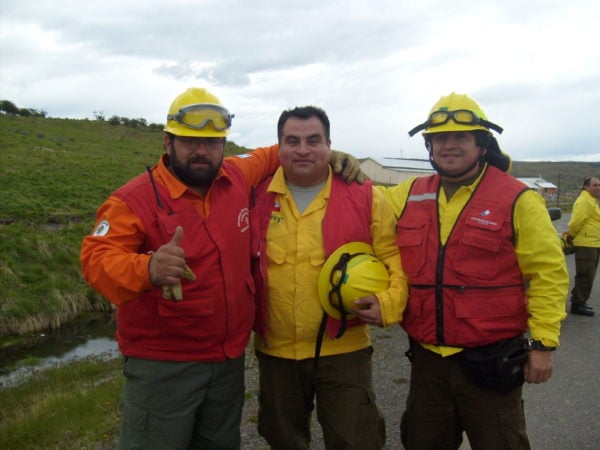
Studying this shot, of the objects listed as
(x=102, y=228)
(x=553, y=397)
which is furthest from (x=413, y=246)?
(x=553, y=397)

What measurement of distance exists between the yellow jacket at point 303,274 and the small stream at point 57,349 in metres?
7.39

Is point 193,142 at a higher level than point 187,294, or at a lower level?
higher

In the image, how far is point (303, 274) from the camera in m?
3.46

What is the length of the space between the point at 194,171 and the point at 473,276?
Answer: 6.33ft

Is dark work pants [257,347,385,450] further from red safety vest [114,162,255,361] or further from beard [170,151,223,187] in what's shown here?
beard [170,151,223,187]

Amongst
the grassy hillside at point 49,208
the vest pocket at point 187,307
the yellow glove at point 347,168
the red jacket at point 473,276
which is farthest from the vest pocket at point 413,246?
the grassy hillside at point 49,208

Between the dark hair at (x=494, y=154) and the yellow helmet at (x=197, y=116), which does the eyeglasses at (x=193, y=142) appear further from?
the dark hair at (x=494, y=154)

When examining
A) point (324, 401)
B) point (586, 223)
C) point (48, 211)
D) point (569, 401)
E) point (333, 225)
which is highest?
point (333, 225)

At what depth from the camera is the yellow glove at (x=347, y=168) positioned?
374cm

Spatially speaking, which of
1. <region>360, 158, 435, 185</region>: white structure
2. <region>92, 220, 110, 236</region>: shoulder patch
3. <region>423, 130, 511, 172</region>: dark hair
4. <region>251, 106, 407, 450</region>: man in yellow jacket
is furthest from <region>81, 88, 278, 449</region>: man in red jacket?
<region>360, 158, 435, 185</region>: white structure

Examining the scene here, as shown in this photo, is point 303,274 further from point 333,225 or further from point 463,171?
point 463,171

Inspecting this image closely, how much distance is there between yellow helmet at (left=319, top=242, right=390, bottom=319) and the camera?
3266 millimetres

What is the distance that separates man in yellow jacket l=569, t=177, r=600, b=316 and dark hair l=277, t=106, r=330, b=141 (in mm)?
7032

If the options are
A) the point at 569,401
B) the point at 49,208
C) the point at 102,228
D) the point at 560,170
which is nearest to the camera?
the point at 102,228
